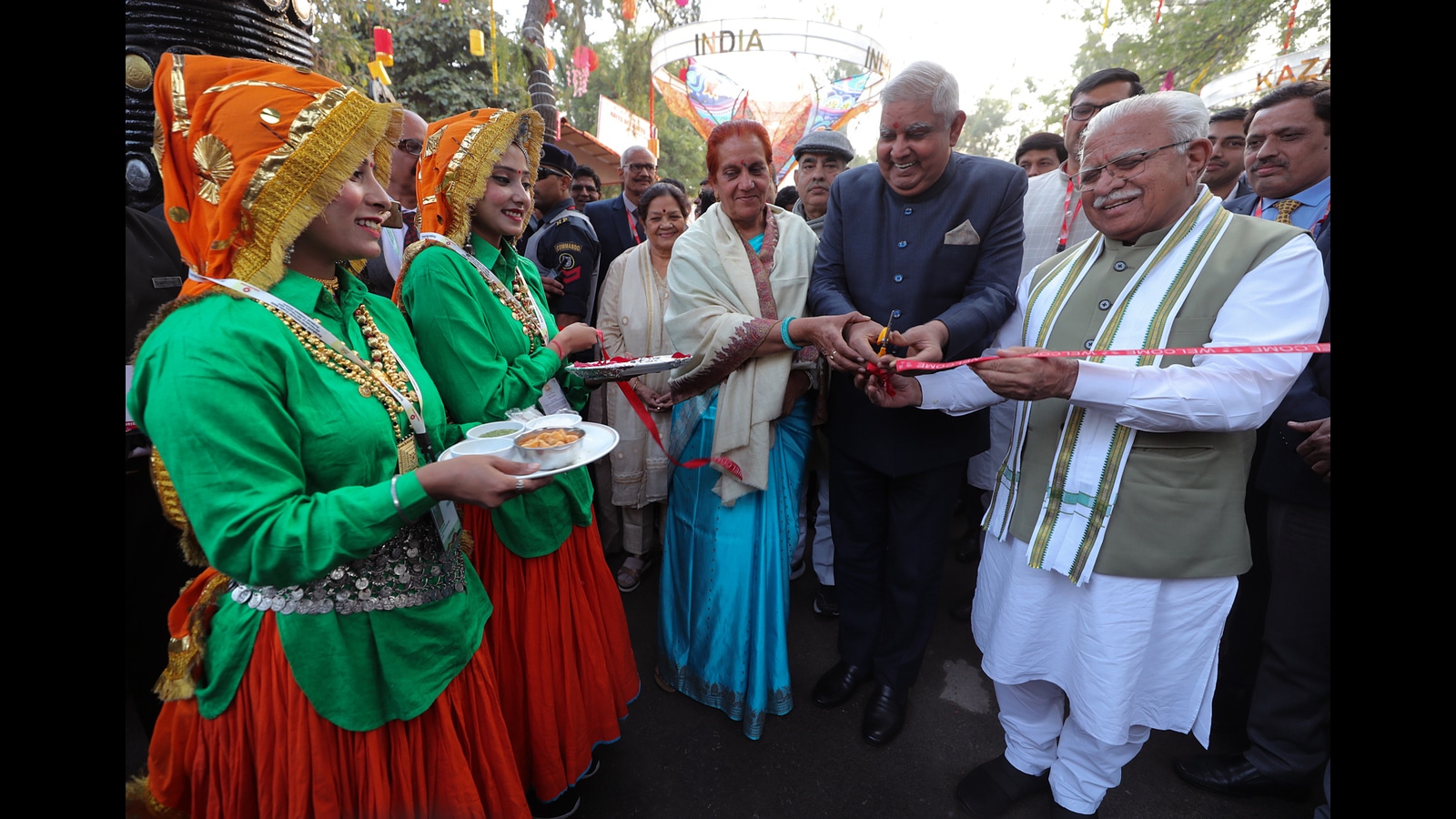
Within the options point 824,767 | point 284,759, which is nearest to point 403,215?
point 284,759

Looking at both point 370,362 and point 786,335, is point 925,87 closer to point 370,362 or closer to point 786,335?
point 786,335

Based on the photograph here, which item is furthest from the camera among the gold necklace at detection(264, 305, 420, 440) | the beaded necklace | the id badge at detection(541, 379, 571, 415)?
the id badge at detection(541, 379, 571, 415)

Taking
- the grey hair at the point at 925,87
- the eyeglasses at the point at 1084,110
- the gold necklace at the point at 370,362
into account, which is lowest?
the gold necklace at the point at 370,362

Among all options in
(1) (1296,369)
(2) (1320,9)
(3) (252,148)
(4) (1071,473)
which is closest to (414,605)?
(3) (252,148)

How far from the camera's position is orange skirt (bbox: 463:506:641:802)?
86.4 inches

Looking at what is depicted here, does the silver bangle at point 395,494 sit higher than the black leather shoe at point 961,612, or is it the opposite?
the silver bangle at point 395,494

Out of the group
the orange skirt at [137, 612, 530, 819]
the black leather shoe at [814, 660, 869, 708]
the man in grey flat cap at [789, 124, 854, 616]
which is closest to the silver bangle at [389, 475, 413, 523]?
the orange skirt at [137, 612, 530, 819]

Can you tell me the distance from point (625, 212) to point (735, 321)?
3211 millimetres

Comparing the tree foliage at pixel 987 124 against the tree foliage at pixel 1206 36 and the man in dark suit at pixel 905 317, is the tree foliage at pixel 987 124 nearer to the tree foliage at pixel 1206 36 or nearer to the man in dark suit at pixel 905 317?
the tree foliage at pixel 1206 36

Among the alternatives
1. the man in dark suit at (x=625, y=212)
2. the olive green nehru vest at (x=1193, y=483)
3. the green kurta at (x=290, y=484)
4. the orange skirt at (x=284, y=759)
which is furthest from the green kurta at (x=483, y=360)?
the man in dark suit at (x=625, y=212)

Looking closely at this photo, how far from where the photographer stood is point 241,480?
122 centimetres

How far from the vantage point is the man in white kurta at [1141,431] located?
169 centimetres

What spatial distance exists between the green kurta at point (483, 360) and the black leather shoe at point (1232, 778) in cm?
278

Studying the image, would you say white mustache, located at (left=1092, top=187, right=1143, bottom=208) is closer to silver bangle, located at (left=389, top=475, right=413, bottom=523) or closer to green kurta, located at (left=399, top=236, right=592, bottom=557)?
green kurta, located at (left=399, top=236, right=592, bottom=557)
